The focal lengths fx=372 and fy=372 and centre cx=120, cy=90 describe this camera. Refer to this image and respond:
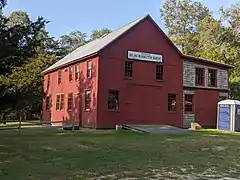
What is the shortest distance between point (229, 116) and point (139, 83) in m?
7.15

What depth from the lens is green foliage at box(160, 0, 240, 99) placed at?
147 feet

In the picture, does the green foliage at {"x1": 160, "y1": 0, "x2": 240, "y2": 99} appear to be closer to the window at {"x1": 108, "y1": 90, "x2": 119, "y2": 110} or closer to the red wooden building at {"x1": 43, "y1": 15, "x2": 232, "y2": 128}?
the red wooden building at {"x1": 43, "y1": 15, "x2": 232, "y2": 128}

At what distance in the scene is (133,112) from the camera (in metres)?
27.6

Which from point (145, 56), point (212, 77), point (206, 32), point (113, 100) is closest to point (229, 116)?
point (212, 77)

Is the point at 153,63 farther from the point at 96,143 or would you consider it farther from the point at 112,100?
the point at 96,143

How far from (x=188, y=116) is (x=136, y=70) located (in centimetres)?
623

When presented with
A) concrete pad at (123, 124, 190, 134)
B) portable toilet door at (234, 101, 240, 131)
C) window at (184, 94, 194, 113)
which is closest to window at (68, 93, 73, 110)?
concrete pad at (123, 124, 190, 134)

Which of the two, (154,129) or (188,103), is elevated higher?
(188,103)

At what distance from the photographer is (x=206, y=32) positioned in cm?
4838

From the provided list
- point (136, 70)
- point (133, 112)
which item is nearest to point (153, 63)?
point (136, 70)

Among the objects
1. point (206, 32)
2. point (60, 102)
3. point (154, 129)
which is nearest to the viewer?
point (154, 129)

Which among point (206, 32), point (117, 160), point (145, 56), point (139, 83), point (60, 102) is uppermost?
point (206, 32)

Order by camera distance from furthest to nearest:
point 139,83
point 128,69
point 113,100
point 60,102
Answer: point 60,102 → point 139,83 → point 128,69 → point 113,100

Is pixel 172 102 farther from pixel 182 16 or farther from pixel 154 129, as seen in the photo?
pixel 182 16
